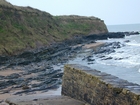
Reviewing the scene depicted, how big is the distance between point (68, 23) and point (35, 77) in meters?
60.9

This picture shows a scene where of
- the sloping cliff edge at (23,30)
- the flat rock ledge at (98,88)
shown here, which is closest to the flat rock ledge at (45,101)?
the flat rock ledge at (98,88)

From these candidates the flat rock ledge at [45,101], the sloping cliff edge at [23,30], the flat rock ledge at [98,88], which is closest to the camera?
the flat rock ledge at [98,88]

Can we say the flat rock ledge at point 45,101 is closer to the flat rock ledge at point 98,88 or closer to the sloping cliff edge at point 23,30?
the flat rock ledge at point 98,88

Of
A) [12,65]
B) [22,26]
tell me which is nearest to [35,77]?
[12,65]

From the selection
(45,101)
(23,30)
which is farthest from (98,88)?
(23,30)

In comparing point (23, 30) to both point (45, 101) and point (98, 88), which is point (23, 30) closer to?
point (45, 101)

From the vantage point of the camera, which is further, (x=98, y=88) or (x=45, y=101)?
(x=45, y=101)

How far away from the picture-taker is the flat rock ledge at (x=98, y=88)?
643 cm

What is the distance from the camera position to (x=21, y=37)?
37.9 meters

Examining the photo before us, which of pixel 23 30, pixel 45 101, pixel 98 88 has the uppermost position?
pixel 23 30

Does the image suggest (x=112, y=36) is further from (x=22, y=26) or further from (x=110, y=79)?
(x=110, y=79)

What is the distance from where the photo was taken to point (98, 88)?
7473 millimetres

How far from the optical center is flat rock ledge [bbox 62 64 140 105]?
6.43 meters

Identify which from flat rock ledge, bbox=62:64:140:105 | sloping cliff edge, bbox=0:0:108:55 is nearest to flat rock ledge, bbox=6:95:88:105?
flat rock ledge, bbox=62:64:140:105
